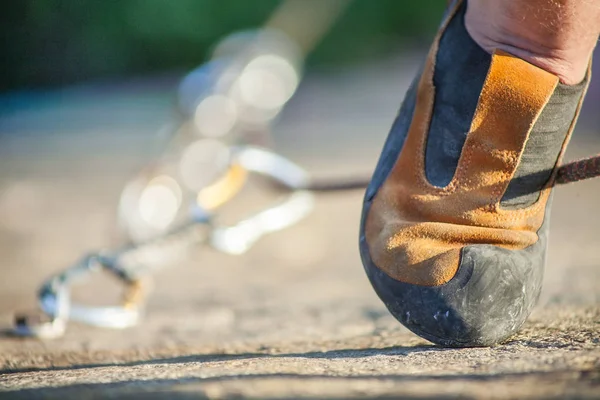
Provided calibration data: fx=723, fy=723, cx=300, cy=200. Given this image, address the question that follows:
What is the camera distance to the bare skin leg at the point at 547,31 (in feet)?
2.70

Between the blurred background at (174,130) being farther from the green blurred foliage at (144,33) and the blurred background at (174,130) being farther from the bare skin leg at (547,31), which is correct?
the bare skin leg at (547,31)

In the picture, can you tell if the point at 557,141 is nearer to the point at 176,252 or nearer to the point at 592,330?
the point at 592,330

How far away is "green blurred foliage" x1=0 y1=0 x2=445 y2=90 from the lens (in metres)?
6.34

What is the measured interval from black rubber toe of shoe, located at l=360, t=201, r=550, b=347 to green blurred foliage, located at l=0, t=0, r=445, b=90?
19.8 ft

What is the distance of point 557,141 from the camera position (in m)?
0.89

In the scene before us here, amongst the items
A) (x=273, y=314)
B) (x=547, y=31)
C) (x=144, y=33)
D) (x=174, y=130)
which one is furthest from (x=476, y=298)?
(x=144, y=33)

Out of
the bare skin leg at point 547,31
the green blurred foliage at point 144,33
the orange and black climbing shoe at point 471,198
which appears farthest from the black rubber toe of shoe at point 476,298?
the green blurred foliage at point 144,33

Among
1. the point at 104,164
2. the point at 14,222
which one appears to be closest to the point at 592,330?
the point at 14,222

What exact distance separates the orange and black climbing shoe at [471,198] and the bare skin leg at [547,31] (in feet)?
0.05

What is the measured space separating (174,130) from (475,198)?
1.66 metres

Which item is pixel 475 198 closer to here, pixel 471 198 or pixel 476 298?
pixel 471 198

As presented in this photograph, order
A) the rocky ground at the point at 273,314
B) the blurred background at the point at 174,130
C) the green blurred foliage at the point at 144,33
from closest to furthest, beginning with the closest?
the rocky ground at the point at 273,314 → the blurred background at the point at 174,130 → the green blurred foliage at the point at 144,33

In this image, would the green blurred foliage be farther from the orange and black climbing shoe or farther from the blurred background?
the orange and black climbing shoe

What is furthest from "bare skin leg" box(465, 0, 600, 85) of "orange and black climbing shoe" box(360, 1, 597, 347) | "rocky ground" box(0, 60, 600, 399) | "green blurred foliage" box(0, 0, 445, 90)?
"green blurred foliage" box(0, 0, 445, 90)
